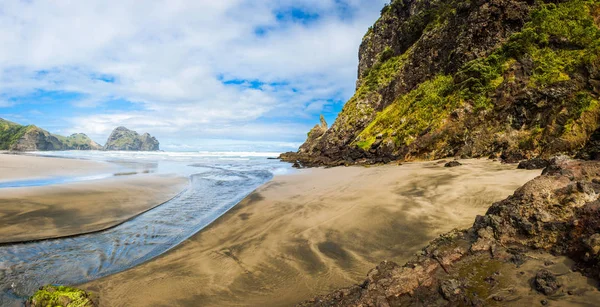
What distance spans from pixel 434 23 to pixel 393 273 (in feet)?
110

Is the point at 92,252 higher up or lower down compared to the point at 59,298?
lower down

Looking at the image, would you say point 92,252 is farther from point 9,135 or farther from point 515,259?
point 9,135

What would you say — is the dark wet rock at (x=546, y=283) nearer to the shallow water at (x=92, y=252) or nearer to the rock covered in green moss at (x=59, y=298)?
the rock covered in green moss at (x=59, y=298)

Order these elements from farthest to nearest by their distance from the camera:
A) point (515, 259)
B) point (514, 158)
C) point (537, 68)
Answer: point (537, 68) → point (514, 158) → point (515, 259)

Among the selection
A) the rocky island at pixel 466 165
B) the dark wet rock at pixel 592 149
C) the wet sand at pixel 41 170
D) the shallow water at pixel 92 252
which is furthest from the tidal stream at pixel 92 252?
A: the wet sand at pixel 41 170

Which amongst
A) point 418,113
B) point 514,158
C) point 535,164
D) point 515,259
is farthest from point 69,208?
point 418,113

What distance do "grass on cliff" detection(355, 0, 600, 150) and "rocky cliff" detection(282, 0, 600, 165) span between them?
48 mm

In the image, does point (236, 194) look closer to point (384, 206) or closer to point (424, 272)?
point (384, 206)

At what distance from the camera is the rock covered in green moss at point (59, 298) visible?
3.53m

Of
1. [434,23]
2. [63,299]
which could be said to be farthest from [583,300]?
[434,23]

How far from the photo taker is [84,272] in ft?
17.3

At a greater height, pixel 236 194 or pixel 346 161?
pixel 346 161

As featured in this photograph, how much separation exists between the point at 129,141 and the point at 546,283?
185536 millimetres

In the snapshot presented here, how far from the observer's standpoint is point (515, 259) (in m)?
3.04
